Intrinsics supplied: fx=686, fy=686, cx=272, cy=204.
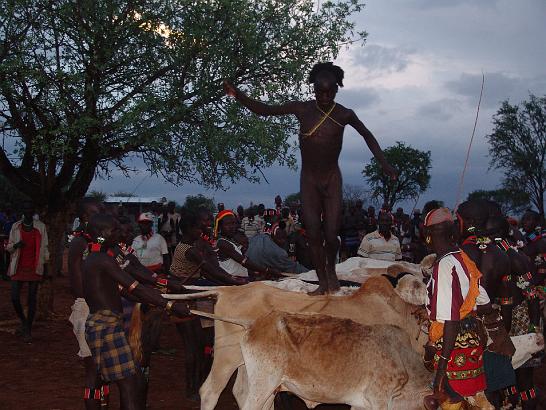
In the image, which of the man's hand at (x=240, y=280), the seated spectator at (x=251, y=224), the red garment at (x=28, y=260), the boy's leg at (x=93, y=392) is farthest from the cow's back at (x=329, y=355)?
the seated spectator at (x=251, y=224)

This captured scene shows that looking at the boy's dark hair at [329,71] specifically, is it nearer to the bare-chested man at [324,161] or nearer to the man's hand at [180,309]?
the bare-chested man at [324,161]

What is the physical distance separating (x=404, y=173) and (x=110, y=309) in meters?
34.9

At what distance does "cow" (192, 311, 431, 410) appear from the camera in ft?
17.3

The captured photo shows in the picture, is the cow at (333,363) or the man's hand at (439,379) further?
the cow at (333,363)

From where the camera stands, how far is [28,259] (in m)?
11.3

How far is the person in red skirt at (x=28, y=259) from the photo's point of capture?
11.3 m

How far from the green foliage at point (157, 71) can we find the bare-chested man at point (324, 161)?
4.14 metres

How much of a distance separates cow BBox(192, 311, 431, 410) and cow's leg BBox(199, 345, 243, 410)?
3.54ft

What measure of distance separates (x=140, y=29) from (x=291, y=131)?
2994mm

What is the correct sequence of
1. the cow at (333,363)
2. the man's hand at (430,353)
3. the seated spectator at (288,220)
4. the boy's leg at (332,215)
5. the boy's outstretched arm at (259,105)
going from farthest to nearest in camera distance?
the seated spectator at (288,220) → the boy's outstretched arm at (259,105) → the boy's leg at (332,215) → the cow at (333,363) → the man's hand at (430,353)

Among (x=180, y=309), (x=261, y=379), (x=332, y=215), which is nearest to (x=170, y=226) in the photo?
(x=332, y=215)

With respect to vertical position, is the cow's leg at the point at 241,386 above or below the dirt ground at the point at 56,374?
above

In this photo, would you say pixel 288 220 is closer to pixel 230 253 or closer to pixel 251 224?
pixel 251 224

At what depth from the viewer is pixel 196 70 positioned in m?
11.2
